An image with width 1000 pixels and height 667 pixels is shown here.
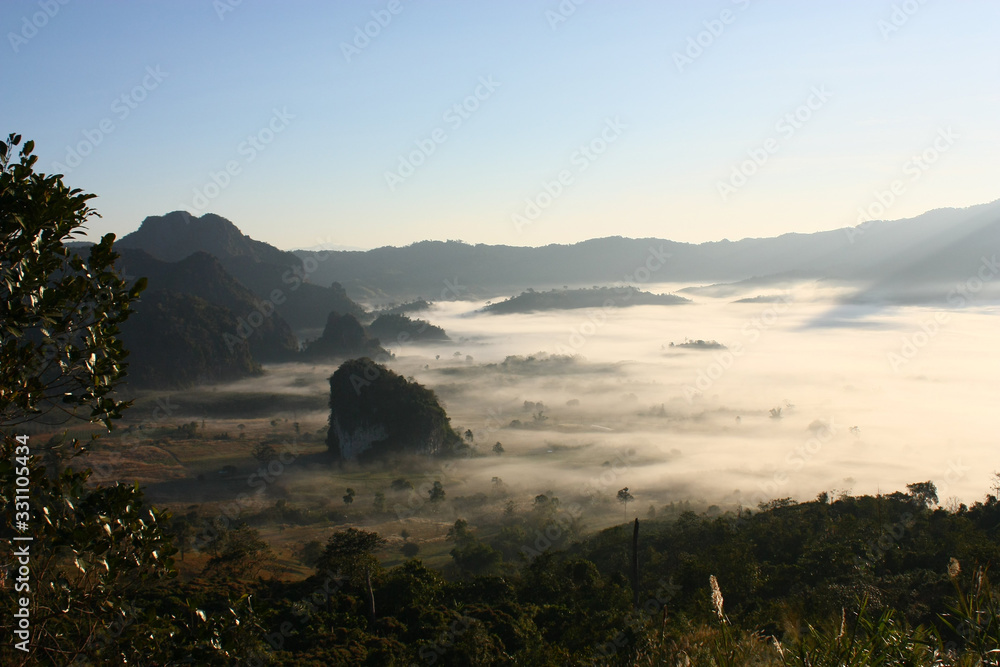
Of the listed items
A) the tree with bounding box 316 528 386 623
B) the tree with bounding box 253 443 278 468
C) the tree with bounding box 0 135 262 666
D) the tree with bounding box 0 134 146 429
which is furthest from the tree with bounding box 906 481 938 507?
the tree with bounding box 253 443 278 468

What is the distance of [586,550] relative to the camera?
180 feet

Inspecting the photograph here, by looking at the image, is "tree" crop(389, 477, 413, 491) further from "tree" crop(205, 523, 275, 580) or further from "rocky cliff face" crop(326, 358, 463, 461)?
"tree" crop(205, 523, 275, 580)

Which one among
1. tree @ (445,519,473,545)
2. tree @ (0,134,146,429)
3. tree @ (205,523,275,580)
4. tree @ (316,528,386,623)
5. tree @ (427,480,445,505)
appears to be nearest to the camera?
tree @ (0,134,146,429)

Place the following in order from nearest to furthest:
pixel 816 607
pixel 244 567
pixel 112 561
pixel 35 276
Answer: pixel 35 276 < pixel 112 561 < pixel 816 607 < pixel 244 567

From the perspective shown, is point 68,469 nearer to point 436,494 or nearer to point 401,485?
point 436,494

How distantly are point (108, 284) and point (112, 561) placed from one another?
259cm

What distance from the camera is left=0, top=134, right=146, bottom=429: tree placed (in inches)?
205

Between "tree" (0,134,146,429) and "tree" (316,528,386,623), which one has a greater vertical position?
"tree" (0,134,146,429)

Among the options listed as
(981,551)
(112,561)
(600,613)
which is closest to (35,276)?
(112,561)

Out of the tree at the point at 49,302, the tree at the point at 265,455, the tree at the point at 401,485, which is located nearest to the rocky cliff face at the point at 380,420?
the tree at the point at 265,455

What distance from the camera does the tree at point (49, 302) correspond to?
5219 mm

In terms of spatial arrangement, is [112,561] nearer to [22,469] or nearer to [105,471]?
[22,469]

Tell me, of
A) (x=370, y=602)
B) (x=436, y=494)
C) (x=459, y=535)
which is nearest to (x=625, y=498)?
(x=436, y=494)

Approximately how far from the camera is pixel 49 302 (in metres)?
5.31
